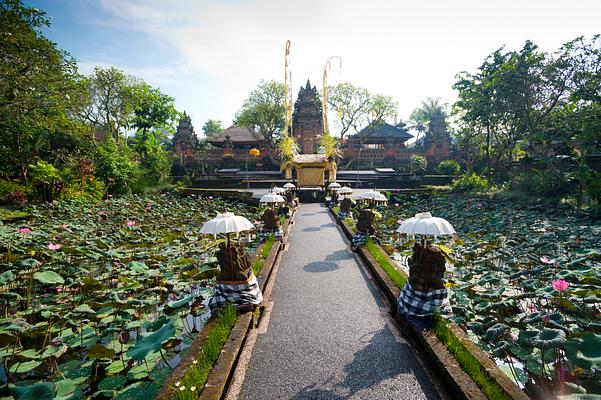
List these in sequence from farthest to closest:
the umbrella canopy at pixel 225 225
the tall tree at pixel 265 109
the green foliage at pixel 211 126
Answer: the green foliage at pixel 211 126 < the tall tree at pixel 265 109 < the umbrella canopy at pixel 225 225

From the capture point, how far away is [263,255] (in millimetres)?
7371

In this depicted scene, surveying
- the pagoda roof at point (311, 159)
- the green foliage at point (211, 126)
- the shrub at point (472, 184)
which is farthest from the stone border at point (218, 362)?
the green foliage at point (211, 126)

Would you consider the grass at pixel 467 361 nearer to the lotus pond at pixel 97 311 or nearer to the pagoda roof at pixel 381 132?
the lotus pond at pixel 97 311

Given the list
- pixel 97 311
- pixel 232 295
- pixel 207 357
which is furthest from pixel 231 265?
pixel 97 311

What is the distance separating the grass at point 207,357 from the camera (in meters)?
2.76

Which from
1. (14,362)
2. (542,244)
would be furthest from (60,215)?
(542,244)

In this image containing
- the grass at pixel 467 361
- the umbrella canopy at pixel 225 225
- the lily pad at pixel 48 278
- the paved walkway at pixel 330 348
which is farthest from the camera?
the umbrella canopy at pixel 225 225

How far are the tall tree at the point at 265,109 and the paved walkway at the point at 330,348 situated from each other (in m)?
28.5

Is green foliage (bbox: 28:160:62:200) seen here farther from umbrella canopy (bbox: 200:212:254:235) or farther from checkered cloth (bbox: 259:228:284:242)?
umbrella canopy (bbox: 200:212:254:235)

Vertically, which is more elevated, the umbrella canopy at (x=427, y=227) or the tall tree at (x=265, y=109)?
the tall tree at (x=265, y=109)

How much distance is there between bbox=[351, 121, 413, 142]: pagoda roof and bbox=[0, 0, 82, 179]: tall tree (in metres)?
27.8

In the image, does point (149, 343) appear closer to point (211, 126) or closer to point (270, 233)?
point (270, 233)

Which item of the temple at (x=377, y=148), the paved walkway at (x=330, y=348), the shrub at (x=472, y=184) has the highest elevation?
the temple at (x=377, y=148)

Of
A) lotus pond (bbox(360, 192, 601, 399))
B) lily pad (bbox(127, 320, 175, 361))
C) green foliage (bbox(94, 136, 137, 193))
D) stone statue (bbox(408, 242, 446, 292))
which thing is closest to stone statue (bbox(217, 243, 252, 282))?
lily pad (bbox(127, 320, 175, 361))
